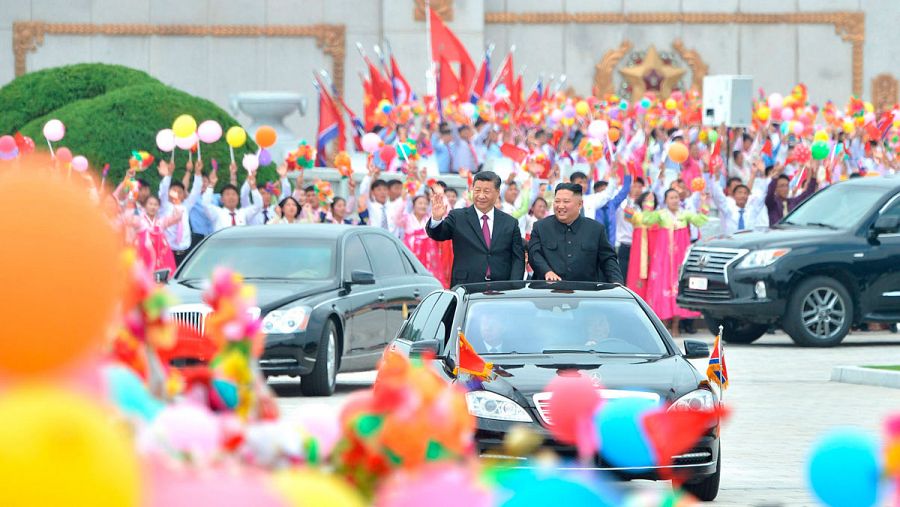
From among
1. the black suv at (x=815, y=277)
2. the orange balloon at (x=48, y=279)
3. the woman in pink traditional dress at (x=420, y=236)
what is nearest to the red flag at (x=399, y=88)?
the woman in pink traditional dress at (x=420, y=236)

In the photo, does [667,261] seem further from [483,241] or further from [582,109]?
[483,241]

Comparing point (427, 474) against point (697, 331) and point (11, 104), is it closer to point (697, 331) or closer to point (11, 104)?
point (697, 331)

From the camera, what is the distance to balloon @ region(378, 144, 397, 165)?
85.4ft

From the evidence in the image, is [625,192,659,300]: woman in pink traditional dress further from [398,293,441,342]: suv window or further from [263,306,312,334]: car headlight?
[398,293,441,342]: suv window

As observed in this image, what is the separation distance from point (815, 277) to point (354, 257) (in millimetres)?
6649

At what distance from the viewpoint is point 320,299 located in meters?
14.7

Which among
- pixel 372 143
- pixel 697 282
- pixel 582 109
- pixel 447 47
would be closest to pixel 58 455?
pixel 697 282

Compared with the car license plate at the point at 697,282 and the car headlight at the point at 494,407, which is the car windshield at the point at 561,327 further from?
the car license plate at the point at 697,282

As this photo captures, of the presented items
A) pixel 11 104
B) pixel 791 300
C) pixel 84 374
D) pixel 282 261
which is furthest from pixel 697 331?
pixel 84 374

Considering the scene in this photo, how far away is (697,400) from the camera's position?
30.7 feet

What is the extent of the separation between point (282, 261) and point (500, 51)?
27089 millimetres

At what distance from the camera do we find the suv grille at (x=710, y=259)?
20.4 m

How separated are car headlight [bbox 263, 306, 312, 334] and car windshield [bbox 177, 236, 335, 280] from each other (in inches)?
30.2

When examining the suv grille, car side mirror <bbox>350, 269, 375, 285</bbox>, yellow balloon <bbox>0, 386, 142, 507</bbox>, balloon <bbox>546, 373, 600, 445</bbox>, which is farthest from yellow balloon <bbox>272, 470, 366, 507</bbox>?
the suv grille
